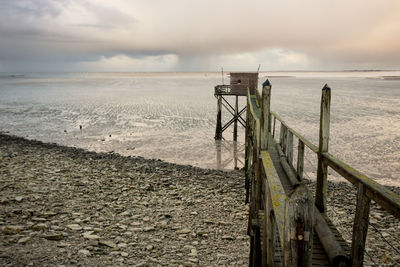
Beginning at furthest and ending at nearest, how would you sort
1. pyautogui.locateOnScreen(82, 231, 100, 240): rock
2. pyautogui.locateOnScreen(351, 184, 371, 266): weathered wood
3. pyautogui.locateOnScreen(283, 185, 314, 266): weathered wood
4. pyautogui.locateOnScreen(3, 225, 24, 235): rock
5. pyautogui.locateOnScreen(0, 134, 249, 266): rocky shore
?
pyautogui.locateOnScreen(82, 231, 100, 240): rock, pyautogui.locateOnScreen(3, 225, 24, 235): rock, pyautogui.locateOnScreen(0, 134, 249, 266): rocky shore, pyautogui.locateOnScreen(351, 184, 371, 266): weathered wood, pyautogui.locateOnScreen(283, 185, 314, 266): weathered wood

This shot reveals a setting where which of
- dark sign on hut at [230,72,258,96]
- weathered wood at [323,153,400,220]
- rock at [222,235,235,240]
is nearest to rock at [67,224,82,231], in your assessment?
rock at [222,235,235,240]

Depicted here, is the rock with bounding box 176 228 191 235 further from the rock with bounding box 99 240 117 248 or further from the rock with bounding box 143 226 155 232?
the rock with bounding box 99 240 117 248

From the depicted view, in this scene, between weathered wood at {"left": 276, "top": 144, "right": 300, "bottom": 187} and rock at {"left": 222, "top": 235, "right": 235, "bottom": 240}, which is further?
rock at {"left": 222, "top": 235, "right": 235, "bottom": 240}

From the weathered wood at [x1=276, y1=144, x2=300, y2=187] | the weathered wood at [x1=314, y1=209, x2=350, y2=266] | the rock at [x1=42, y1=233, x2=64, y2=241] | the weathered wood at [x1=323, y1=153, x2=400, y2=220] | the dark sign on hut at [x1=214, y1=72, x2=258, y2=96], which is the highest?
the dark sign on hut at [x1=214, y1=72, x2=258, y2=96]

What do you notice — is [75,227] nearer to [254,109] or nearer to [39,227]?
[39,227]

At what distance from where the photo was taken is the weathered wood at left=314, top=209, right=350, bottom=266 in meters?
3.23

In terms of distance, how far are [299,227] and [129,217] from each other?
7.14m

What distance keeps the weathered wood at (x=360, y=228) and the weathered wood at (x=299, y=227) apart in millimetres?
1751

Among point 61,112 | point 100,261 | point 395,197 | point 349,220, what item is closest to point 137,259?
point 100,261

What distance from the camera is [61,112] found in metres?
35.6

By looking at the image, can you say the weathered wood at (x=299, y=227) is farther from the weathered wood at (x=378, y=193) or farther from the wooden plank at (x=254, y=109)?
the wooden plank at (x=254, y=109)

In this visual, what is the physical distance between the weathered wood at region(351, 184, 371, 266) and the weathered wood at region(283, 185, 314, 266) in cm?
175

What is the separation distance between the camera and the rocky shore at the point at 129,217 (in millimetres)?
6094

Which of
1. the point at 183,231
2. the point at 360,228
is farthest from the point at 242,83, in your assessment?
the point at 360,228
